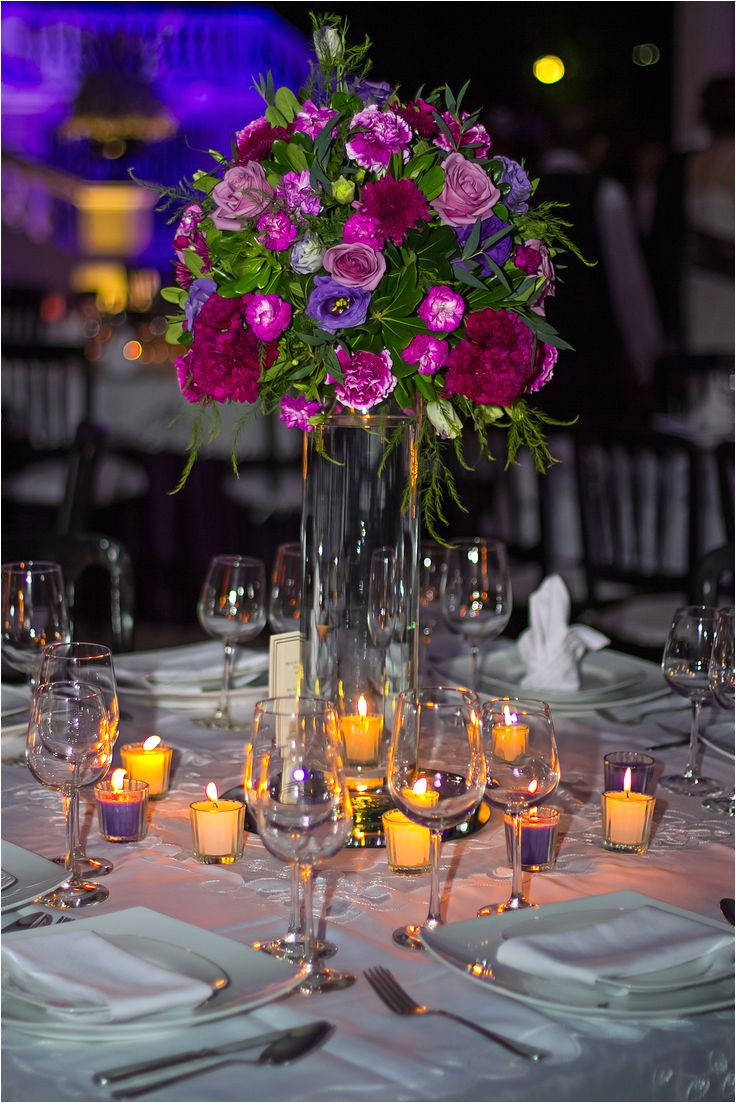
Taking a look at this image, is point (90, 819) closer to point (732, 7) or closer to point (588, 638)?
point (588, 638)

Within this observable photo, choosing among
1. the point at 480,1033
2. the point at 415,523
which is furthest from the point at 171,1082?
the point at 415,523

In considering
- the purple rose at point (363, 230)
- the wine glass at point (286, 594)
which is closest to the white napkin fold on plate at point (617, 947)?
the purple rose at point (363, 230)

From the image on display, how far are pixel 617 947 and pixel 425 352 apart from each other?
0.67 meters

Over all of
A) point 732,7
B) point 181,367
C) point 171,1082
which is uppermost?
point 732,7

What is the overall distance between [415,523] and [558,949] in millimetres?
572

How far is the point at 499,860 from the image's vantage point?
137cm

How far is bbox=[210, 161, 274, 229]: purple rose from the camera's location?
1.37 meters

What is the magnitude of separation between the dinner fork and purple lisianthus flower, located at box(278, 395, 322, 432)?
2.16 ft

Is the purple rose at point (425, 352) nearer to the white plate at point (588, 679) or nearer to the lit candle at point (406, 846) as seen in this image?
the lit candle at point (406, 846)

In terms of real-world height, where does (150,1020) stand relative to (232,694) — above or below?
below

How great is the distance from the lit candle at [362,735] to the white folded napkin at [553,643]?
21.6 inches

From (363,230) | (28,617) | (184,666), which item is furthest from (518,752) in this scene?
(184,666)

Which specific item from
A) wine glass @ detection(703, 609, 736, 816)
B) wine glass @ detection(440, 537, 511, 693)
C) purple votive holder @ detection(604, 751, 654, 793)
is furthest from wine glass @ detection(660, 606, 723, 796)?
wine glass @ detection(440, 537, 511, 693)

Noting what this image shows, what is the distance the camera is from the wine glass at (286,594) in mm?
1856
